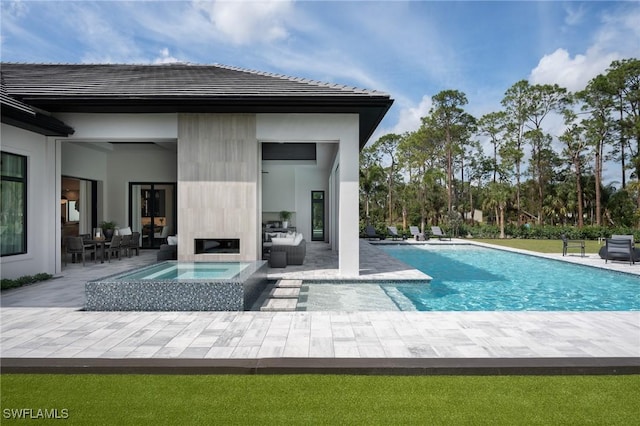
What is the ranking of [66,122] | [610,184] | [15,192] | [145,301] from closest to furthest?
[145,301] → [15,192] → [66,122] → [610,184]

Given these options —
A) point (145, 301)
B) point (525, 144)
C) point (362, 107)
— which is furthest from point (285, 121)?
point (525, 144)

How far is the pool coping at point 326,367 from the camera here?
12.2ft

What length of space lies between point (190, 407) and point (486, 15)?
1371 cm

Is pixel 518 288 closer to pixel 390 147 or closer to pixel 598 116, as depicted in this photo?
pixel 598 116

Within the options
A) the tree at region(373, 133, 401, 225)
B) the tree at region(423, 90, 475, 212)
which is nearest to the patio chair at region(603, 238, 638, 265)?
the tree at region(423, 90, 475, 212)

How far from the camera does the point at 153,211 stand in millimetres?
15914

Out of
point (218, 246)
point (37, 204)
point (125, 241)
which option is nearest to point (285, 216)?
point (125, 241)

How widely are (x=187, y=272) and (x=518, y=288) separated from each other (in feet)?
25.4

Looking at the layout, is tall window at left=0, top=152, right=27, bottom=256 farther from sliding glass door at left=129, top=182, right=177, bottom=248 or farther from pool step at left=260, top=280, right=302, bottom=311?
sliding glass door at left=129, top=182, right=177, bottom=248

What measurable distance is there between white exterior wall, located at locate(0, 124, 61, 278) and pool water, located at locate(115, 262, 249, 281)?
363 centimetres

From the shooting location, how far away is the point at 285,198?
20.5 m

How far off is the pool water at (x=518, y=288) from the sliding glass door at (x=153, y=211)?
10.2 meters

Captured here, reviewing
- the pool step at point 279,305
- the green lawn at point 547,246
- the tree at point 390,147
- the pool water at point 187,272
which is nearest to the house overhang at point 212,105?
the pool water at point 187,272

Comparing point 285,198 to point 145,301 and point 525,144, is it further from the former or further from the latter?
point 525,144
